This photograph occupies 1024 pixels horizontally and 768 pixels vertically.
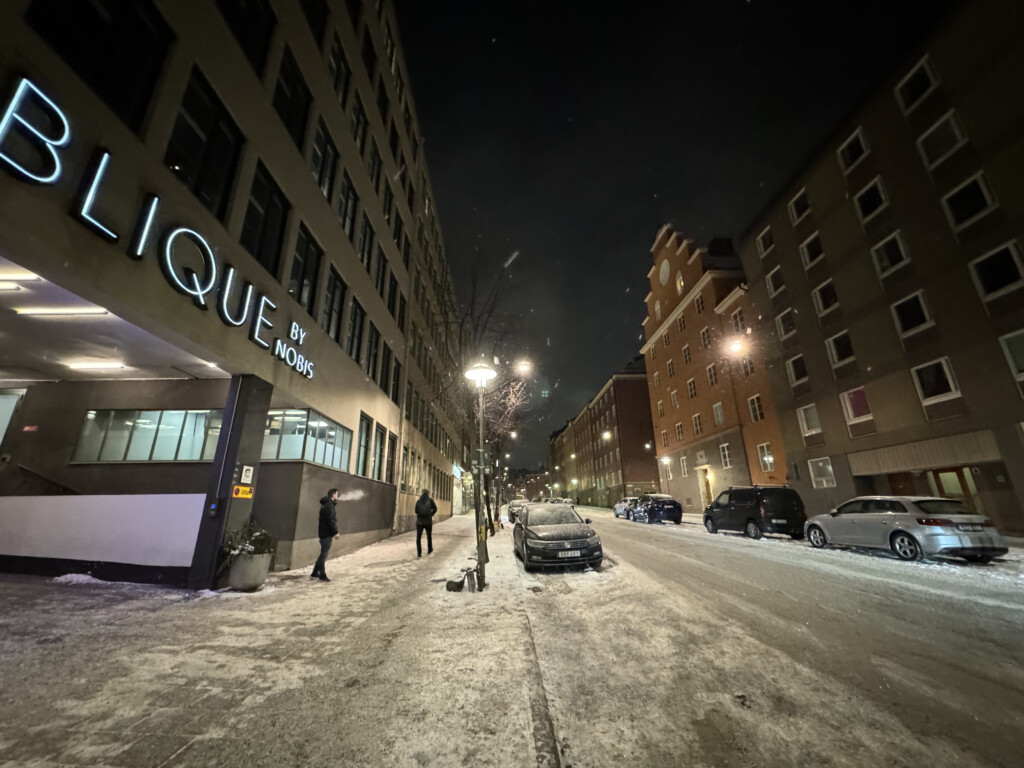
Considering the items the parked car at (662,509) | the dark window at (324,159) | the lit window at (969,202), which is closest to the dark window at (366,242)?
the dark window at (324,159)

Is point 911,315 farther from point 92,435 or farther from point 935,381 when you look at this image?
point 92,435

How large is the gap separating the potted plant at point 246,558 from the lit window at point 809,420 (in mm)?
24144

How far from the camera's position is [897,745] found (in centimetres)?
280

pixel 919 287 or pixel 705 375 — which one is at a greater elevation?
pixel 705 375

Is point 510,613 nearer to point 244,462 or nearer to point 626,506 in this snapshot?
point 244,462

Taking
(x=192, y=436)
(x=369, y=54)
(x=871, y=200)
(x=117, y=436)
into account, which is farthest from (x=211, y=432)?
(x=871, y=200)

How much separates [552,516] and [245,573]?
23.0ft

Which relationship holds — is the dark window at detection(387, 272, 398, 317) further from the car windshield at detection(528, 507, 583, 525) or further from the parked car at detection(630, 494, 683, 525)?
the parked car at detection(630, 494, 683, 525)

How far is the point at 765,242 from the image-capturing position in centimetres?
2517

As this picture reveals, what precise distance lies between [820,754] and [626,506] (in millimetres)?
32057

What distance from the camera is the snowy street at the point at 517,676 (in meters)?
2.82

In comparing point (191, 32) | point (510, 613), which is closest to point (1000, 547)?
point (510, 613)

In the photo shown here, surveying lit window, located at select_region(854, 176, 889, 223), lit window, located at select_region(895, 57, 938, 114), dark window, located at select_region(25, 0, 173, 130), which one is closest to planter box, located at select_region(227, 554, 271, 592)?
dark window, located at select_region(25, 0, 173, 130)

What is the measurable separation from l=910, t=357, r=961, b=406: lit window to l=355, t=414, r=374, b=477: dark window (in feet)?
71.8
